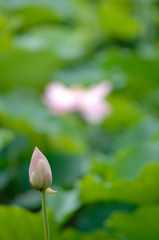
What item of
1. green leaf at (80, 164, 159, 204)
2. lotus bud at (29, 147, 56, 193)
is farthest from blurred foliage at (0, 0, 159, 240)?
lotus bud at (29, 147, 56, 193)

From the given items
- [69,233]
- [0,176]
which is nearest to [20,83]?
[0,176]

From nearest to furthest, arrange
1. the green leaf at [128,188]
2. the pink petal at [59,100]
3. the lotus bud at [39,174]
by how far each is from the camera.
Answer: the lotus bud at [39,174]
the green leaf at [128,188]
the pink petal at [59,100]

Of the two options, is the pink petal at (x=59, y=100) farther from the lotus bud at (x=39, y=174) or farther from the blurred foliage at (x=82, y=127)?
the lotus bud at (x=39, y=174)

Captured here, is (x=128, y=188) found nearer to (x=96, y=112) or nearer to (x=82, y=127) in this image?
(x=96, y=112)

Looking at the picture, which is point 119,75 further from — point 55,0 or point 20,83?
point 55,0

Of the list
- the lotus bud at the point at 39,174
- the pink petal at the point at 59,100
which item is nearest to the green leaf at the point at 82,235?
the lotus bud at the point at 39,174

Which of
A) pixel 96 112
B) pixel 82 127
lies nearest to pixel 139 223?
pixel 96 112

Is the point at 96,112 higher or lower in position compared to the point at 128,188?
higher

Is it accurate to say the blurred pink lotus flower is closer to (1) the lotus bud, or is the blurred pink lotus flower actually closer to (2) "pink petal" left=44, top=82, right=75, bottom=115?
(2) "pink petal" left=44, top=82, right=75, bottom=115
